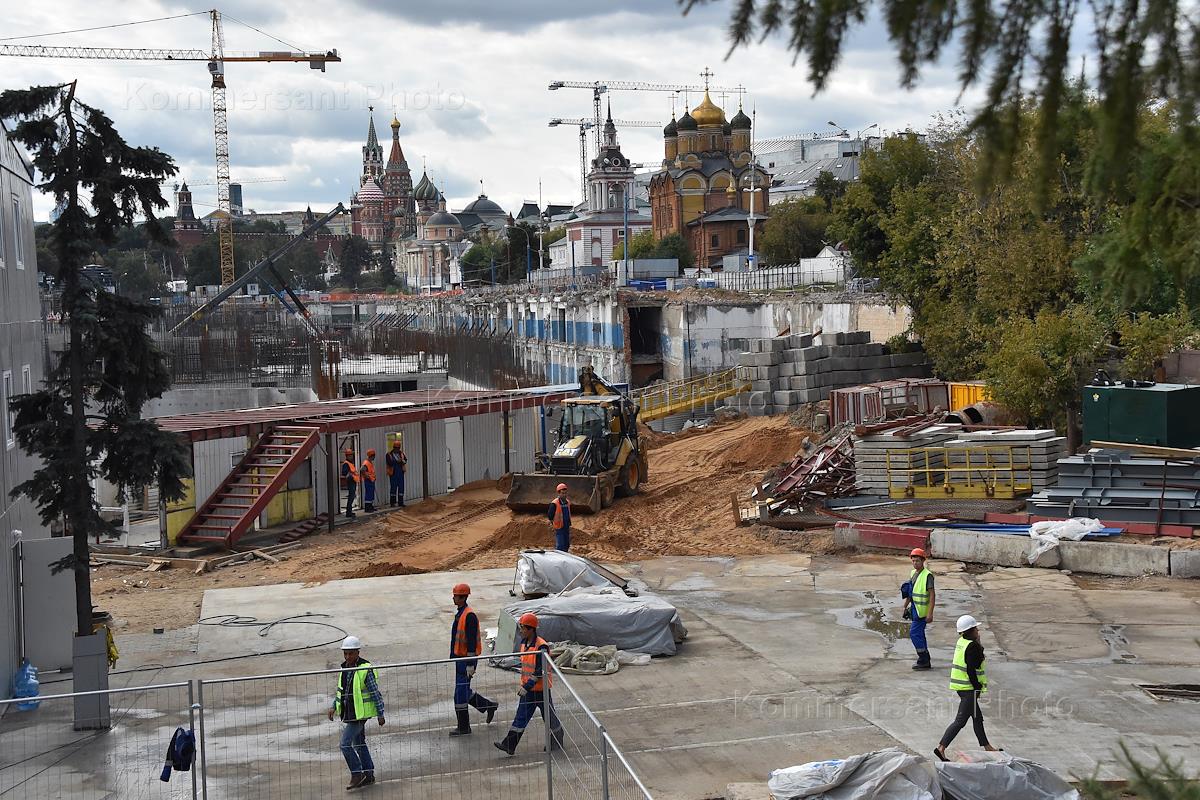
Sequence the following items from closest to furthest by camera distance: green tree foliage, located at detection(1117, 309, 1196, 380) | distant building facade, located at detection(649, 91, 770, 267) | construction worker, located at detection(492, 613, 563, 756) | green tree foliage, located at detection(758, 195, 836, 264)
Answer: construction worker, located at detection(492, 613, 563, 756) < green tree foliage, located at detection(1117, 309, 1196, 380) < green tree foliage, located at detection(758, 195, 836, 264) < distant building facade, located at detection(649, 91, 770, 267)

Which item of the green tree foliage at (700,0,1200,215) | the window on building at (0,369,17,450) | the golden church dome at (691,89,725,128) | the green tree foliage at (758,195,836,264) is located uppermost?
the golden church dome at (691,89,725,128)

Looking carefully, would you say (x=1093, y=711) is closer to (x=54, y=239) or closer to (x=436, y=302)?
(x=54, y=239)

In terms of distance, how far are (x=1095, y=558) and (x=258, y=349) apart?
146 ft

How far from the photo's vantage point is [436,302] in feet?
386

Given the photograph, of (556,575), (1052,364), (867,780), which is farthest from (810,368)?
(867,780)

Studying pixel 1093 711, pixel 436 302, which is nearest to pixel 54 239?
pixel 1093 711

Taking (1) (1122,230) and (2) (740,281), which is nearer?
(1) (1122,230)

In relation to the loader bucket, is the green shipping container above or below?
above

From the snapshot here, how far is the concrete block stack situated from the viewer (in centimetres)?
3841

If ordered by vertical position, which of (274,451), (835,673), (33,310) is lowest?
(835,673)

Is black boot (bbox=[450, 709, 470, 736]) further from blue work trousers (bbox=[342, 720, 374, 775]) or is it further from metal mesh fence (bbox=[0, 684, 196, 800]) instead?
metal mesh fence (bbox=[0, 684, 196, 800])

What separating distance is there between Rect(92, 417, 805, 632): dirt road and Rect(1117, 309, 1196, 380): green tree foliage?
845 cm

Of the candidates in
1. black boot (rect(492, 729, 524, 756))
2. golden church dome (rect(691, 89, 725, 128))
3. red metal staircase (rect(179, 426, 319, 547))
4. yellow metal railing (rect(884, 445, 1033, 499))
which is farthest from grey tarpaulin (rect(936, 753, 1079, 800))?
golden church dome (rect(691, 89, 725, 128))

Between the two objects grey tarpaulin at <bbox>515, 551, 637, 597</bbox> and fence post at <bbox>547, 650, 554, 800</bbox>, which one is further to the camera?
grey tarpaulin at <bbox>515, 551, 637, 597</bbox>
